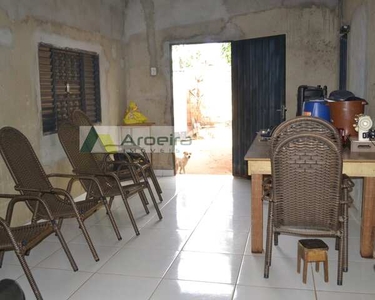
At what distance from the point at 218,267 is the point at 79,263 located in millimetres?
1040

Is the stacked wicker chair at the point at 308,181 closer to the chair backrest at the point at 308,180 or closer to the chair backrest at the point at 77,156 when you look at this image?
the chair backrest at the point at 308,180

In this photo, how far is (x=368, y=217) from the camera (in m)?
2.96

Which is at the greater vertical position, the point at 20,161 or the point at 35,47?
the point at 35,47

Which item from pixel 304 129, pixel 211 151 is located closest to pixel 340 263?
pixel 304 129

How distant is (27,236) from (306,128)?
6.18ft

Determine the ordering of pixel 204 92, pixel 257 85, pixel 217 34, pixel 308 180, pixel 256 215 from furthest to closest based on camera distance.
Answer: pixel 204 92 → pixel 217 34 → pixel 257 85 → pixel 256 215 → pixel 308 180

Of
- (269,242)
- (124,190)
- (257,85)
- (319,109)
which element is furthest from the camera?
(257,85)

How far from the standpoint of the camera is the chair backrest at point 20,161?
10.2 ft

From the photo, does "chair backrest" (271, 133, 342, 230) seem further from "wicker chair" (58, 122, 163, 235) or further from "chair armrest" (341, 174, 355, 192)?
"wicker chair" (58, 122, 163, 235)

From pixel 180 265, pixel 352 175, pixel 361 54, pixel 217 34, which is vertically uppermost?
pixel 217 34

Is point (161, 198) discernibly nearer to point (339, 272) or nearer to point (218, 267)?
point (218, 267)

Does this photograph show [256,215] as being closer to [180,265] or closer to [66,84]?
[180,265]

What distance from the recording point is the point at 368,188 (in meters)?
2.88

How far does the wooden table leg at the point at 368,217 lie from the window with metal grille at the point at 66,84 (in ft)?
10.1
